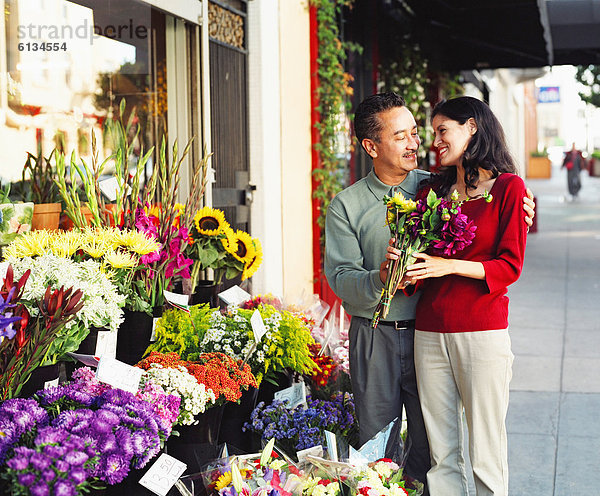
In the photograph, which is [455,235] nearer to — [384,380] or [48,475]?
[384,380]

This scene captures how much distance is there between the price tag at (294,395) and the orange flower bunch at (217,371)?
238mm

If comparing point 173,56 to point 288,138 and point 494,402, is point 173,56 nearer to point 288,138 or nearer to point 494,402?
point 288,138

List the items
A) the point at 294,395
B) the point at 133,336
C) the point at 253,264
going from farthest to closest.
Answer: the point at 253,264, the point at 294,395, the point at 133,336

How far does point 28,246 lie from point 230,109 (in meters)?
2.44

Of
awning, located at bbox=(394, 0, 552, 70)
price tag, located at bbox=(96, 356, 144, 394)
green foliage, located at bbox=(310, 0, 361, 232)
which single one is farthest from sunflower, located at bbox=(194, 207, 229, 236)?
awning, located at bbox=(394, 0, 552, 70)

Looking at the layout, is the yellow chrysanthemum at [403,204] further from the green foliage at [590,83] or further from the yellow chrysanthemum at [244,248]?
the green foliage at [590,83]

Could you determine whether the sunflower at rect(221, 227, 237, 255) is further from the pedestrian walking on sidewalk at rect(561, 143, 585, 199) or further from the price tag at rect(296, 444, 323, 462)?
the pedestrian walking on sidewalk at rect(561, 143, 585, 199)

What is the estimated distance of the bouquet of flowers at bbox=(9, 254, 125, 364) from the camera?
2.62 metres

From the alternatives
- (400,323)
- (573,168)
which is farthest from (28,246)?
(573,168)

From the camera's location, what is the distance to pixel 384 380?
304 cm

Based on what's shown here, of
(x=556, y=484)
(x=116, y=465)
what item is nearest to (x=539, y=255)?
(x=556, y=484)

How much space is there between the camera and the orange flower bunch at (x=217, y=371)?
2863mm

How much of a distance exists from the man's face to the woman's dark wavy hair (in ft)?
0.70

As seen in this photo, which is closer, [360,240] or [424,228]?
[424,228]
